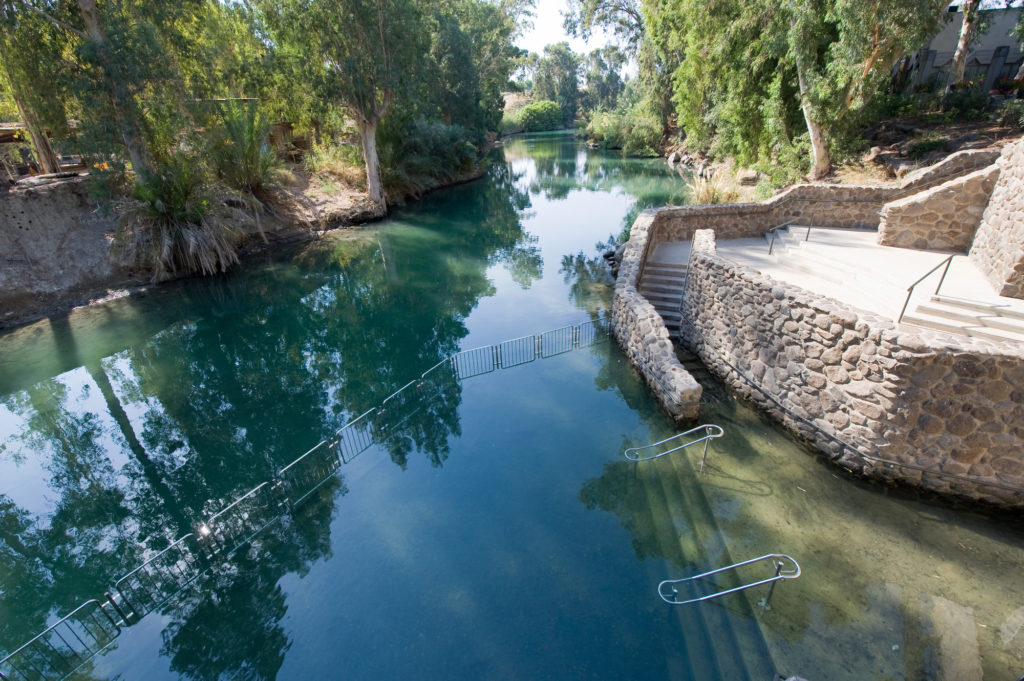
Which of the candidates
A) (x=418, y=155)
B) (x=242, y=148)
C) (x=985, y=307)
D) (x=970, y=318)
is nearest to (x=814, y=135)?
(x=985, y=307)

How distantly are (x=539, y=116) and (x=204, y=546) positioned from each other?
292 ft

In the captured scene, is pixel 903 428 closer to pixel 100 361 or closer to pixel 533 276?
pixel 533 276

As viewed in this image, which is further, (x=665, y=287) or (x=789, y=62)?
(x=789, y=62)

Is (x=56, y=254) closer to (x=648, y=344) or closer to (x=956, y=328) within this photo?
(x=648, y=344)

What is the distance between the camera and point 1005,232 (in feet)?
30.9

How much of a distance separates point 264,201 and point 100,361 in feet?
44.6

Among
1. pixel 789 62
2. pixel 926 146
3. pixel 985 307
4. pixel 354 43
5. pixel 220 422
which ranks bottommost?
pixel 220 422

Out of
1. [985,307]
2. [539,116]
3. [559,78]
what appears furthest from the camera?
[559,78]

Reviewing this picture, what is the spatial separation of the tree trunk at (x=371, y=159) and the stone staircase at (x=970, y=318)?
25.5m

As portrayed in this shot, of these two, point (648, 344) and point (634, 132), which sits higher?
point (634, 132)

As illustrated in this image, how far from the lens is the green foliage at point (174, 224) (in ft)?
57.3

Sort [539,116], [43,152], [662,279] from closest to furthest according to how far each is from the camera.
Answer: [662,279], [43,152], [539,116]

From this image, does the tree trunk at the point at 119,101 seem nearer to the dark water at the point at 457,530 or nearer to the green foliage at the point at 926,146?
the dark water at the point at 457,530

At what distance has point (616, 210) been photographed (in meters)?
28.4
